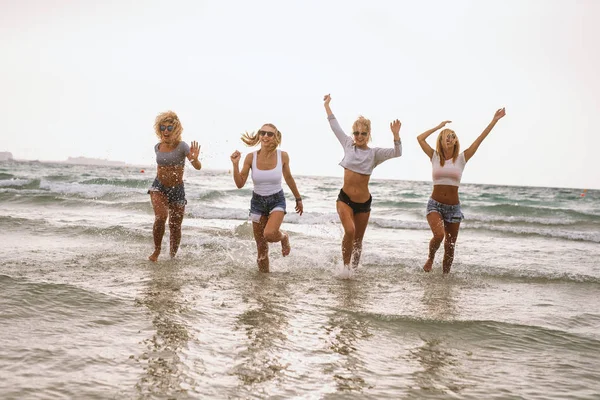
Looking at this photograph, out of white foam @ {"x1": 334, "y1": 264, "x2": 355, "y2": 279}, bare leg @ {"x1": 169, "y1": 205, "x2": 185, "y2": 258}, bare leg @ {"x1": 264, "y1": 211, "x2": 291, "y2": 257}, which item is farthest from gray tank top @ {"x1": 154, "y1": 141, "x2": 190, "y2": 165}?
white foam @ {"x1": 334, "y1": 264, "x2": 355, "y2": 279}

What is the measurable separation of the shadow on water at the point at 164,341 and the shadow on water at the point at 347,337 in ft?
3.10

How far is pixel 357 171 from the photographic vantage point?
7223 millimetres

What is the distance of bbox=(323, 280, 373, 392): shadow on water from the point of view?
3199mm

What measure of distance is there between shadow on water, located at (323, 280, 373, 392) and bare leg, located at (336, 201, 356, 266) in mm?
903

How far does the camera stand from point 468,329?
15.3 feet

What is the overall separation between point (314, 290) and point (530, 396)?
320 centimetres

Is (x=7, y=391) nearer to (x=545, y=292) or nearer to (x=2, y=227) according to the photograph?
(x=545, y=292)

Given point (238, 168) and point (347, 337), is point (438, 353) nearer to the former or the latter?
point (347, 337)

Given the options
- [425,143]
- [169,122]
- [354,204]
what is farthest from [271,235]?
[425,143]

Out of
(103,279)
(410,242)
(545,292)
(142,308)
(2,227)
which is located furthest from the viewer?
(410,242)

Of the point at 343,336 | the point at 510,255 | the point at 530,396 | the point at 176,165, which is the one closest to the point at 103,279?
the point at 176,165

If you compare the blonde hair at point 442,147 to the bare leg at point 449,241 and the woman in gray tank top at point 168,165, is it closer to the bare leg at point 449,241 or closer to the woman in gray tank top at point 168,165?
A: the bare leg at point 449,241

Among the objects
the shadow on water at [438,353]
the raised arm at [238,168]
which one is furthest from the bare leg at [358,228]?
the raised arm at [238,168]

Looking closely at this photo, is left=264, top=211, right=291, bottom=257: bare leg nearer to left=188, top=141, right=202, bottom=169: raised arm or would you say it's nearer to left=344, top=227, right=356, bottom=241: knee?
left=344, top=227, right=356, bottom=241: knee
